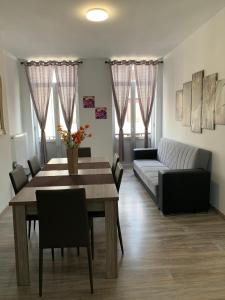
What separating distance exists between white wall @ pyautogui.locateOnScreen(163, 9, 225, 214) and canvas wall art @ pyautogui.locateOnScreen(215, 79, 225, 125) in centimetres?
8

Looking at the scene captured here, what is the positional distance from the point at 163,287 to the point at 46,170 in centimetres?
188

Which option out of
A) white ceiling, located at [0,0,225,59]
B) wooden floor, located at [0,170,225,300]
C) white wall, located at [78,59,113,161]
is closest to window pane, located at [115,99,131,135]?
white wall, located at [78,59,113,161]

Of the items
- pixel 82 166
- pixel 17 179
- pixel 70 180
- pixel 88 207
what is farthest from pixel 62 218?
pixel 82 166

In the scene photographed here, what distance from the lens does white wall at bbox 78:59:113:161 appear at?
6.19 metres

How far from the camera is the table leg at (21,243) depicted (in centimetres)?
213

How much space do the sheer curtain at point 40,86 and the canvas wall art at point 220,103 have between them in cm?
402

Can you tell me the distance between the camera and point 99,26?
12.8 ft

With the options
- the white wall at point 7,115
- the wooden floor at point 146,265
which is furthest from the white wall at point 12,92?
the wooden floor at point 146,265

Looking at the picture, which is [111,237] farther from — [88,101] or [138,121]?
[138,121]

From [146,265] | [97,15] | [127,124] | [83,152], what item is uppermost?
[97,15]

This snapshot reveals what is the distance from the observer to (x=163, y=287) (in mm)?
2164

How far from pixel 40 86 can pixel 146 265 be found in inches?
195

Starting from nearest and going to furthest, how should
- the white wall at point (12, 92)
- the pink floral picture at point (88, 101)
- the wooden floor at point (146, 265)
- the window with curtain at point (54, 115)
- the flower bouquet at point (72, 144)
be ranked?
1. the wooden floor at point (146, 265)
2. the flower bouquet at point (72, 144)
3. the white wall at point (12, 92)
4. the pink floral picture at point (88, 101)
5. the window with curtain at point (54, 115)

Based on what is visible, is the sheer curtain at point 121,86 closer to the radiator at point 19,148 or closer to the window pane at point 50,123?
the window pane at point 50,123
